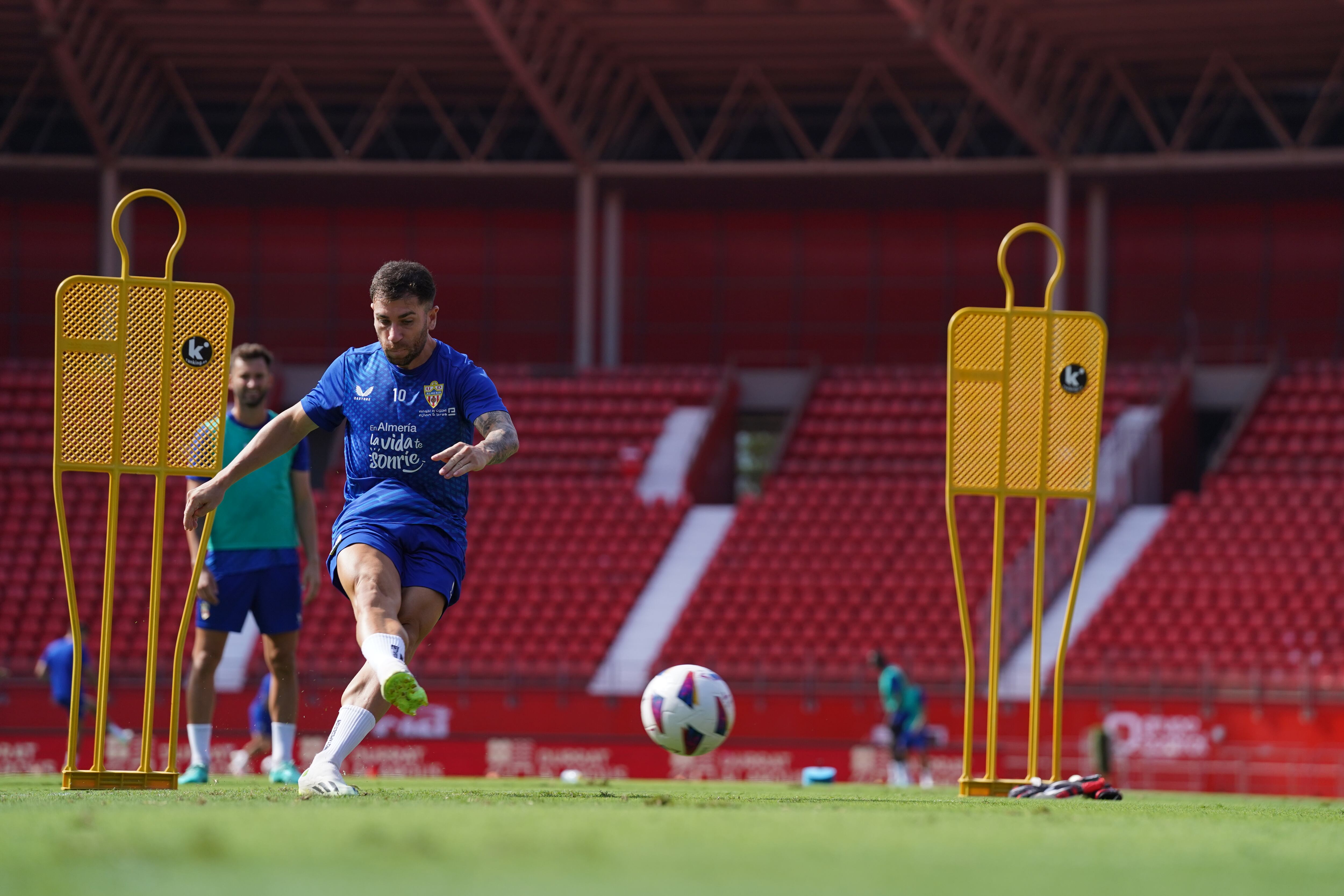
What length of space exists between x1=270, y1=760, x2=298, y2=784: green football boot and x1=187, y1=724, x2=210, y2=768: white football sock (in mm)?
393

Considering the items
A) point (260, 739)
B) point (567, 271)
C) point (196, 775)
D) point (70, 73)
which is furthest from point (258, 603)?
point (567, 271)

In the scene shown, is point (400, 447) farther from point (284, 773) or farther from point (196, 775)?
point (196, 775)

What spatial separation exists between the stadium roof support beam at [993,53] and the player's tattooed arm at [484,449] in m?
17.2

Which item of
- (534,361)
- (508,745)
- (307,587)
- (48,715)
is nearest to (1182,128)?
(534,361)

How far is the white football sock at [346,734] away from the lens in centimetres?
619

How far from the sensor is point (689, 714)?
25.5 feet

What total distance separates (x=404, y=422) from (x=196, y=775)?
281 cm

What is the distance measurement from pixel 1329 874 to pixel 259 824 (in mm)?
2760

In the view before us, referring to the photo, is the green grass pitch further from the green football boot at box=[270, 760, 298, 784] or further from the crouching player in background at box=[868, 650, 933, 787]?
the crouching player in background at box=[868, 650, 933, 787]

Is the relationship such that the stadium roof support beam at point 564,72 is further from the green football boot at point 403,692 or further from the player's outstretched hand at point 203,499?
the green football boot at point 403,692

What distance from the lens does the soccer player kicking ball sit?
6.55 metres

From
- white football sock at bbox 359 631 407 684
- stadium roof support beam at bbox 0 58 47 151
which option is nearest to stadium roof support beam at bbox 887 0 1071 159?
stadium roof support beam at bbox 0 58 47 151

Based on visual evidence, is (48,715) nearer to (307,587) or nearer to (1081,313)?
(307,587)

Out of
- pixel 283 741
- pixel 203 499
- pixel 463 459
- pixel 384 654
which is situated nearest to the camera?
pixel 384 654
